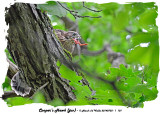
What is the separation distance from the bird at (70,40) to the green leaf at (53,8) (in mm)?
115

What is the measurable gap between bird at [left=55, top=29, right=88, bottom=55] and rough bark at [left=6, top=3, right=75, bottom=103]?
7cm

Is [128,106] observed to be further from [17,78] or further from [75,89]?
[17,78]

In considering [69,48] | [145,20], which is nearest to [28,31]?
[69,48]

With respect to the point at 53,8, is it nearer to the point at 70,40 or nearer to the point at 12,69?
the point at 70,40

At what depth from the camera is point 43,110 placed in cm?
79

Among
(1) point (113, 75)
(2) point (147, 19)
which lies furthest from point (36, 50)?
(2) point (147, 19)

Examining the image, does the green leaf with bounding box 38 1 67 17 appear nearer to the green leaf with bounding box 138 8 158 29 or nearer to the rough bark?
the rough bark

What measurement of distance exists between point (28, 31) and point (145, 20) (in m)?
0.44

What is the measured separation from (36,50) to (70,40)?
20cm

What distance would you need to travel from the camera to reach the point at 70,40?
86 cm

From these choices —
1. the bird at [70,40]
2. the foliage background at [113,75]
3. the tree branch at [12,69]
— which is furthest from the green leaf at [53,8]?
the tree branch at [12,69]

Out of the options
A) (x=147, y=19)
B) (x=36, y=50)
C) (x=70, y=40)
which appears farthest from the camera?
(x=70, y=40)

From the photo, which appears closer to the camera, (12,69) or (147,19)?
(147,19)

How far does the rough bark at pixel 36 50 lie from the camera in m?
0.68
